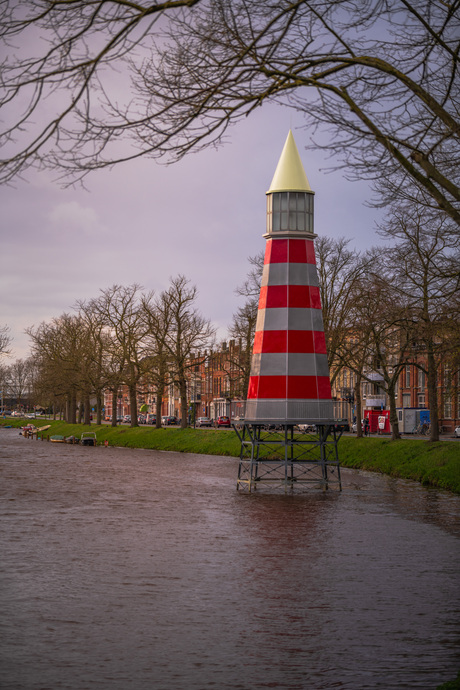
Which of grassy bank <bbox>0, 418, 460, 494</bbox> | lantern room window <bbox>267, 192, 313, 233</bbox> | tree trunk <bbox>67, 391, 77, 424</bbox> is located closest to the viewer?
lantern room window <bbox>267, 192, 313, 233</bbox>

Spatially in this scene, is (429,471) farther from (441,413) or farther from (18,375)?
(18,375)

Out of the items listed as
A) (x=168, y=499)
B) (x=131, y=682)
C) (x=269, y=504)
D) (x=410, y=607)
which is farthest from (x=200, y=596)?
(x=168, y=499)

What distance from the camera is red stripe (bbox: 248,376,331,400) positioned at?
28641 millimetres

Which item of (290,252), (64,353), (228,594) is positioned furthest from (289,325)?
(64,353)

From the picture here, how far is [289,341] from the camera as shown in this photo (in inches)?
1131

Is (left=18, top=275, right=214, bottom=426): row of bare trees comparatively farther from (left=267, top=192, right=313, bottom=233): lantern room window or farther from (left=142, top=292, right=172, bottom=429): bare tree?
(left=267, top=192, right=313, bottom=233): lantern room window

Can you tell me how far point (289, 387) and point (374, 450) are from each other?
15.9 meters

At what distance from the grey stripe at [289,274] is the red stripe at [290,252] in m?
Answer: 0.16

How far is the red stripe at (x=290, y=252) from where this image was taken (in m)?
29.2

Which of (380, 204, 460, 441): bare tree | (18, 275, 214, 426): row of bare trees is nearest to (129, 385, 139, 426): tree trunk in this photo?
(18, 275, 214, 426): row of bare trees

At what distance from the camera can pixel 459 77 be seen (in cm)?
1080

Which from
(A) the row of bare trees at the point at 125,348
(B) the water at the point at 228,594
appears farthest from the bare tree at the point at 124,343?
(B) the water at the point at 228,594

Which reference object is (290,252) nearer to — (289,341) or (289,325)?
(289,325)

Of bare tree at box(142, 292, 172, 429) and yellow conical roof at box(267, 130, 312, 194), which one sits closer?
yellow conical roof at box(267, 130, 312, 194)
